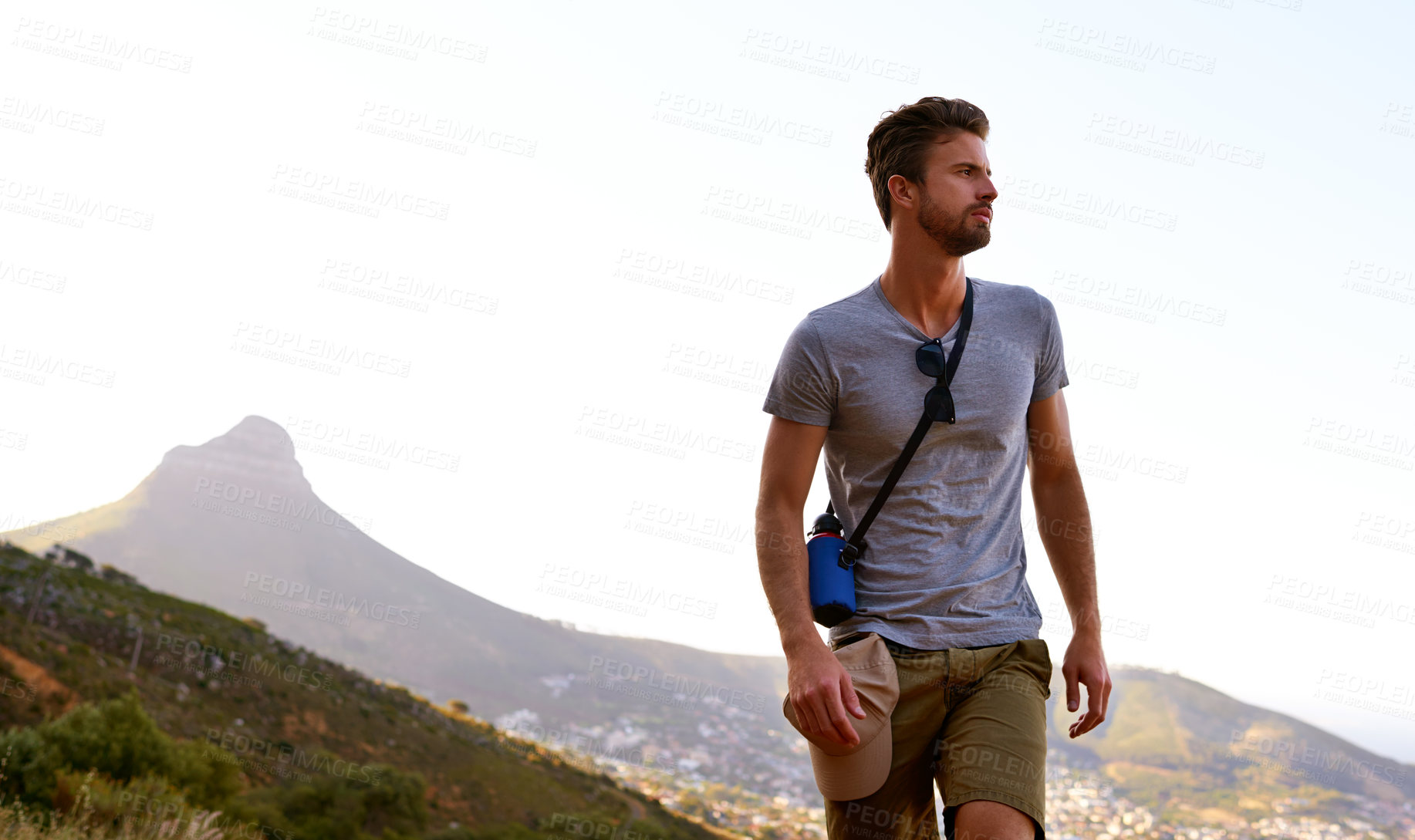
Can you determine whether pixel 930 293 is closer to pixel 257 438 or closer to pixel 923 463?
pixel 923 463

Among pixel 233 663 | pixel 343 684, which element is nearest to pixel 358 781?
pixel 233 663

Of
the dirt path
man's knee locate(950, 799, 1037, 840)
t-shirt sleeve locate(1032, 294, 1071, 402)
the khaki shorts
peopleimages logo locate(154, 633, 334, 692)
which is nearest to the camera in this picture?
man's knee locate(950, 799, 1037, 840)

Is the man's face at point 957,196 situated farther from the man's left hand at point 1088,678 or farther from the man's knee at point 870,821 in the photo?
the man's knee at point 870,821

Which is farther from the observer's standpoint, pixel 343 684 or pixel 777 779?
pixel 777 779

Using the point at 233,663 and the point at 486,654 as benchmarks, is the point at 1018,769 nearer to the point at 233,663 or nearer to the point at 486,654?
the point at 233,663

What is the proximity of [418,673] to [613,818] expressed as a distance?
54.7m

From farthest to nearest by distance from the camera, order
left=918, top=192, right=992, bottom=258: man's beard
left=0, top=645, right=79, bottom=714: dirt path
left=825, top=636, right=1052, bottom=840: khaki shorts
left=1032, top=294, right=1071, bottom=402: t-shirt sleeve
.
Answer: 1. left=0, top=645, right=79, bottom=714: dirt path
2. left=1032, top=294, right=1071, bottom=402: t-shirt sleeve
3. left=918, top=192, right=992, bottom=258: man's beard
4. left=825, top=636, right=1052, bottom=840: khaki shorts

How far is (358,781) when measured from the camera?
97.0 feet

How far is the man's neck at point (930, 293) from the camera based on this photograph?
9.21ft

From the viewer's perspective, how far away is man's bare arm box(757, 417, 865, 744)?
2311 mm

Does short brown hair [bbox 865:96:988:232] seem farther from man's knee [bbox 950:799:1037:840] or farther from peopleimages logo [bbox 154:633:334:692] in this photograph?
peopleimages logo [bbox 154:633:334:692]

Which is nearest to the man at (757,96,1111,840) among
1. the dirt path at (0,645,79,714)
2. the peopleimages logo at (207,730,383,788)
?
the peopleimages logo at (207,730,383,788)

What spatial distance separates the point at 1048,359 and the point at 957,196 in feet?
1.88

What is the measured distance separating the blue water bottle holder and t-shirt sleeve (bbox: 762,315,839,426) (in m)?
0.25
